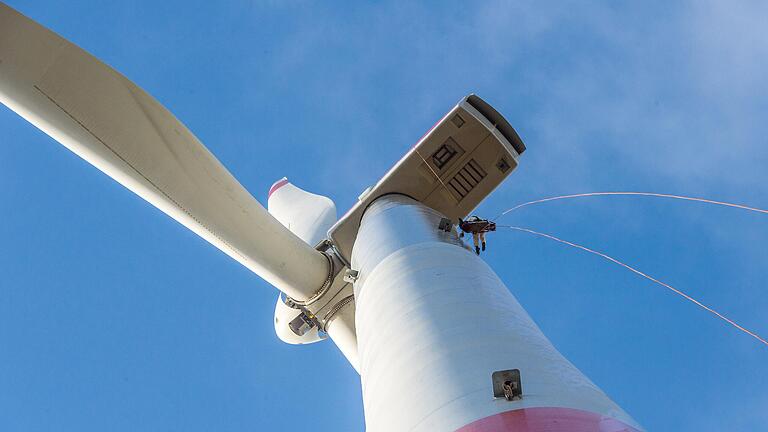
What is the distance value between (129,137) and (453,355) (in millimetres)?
5178

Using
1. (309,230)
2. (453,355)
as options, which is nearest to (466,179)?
(309,230)

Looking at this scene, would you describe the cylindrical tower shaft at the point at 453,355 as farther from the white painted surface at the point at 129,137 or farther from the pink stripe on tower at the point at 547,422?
the white painted surface at the point at 129,137

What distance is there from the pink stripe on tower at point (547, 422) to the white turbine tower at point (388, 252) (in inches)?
0.4

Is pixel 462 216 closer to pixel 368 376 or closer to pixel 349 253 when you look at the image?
pixel 349 253

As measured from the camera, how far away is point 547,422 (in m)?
3.57

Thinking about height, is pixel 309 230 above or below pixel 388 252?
above

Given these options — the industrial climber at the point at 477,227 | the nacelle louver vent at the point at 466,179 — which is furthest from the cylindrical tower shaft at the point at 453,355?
the nacelle louver vent at the point at 466,179

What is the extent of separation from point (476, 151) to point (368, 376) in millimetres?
6330

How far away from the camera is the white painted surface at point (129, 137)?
722 cm

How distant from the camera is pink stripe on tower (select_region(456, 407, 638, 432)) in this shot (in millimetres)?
3518

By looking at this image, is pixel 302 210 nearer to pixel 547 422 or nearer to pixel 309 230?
pixel 309 230

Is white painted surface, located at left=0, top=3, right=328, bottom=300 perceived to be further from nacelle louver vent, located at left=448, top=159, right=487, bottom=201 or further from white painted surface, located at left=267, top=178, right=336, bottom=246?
white painted surface, located at left=267, top=178, right=336, bottom=246

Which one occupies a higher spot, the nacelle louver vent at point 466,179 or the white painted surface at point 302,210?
the white painted surface at point 302,210

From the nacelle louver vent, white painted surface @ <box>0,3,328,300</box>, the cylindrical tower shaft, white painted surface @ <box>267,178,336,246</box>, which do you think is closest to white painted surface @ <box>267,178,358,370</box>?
white painted surface @ <box>267,178,336,246</box>
